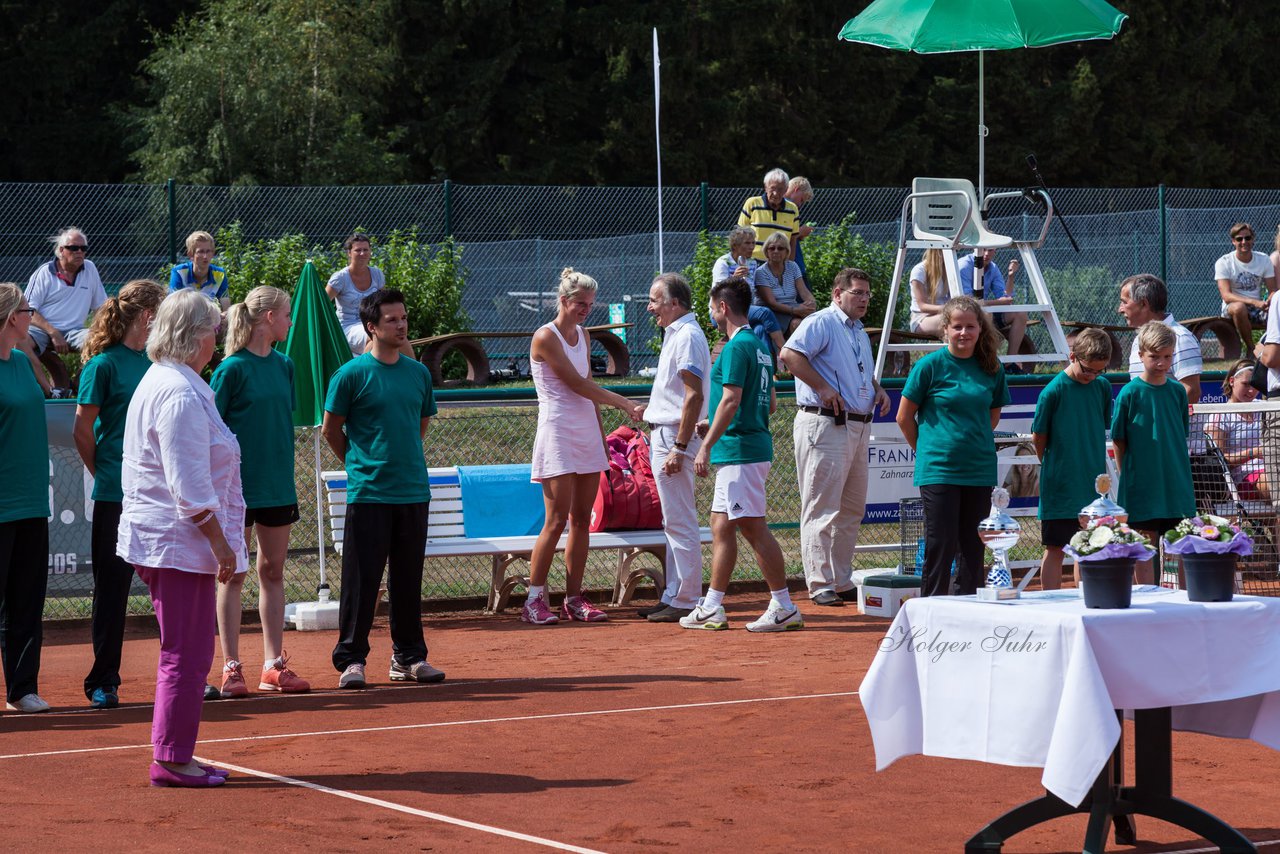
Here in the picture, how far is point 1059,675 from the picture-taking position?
5.15 metres

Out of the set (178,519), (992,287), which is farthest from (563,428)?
(992,287)

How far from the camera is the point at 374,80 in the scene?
3550cm

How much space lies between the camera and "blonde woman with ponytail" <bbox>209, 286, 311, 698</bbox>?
8.37m

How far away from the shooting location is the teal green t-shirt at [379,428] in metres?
8.59

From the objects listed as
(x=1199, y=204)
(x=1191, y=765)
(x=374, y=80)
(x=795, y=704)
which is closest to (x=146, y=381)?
(x=795, y=704)

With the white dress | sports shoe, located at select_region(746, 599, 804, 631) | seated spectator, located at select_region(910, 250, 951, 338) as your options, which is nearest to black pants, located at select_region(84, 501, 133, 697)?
the white dress

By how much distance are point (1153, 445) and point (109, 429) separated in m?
4.95

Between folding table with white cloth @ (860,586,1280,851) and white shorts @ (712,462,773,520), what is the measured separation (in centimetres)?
449

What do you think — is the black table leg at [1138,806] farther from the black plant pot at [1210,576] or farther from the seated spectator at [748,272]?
the seated spectator at [748,272]

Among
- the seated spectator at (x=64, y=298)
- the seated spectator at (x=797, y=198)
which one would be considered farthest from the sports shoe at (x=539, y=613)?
the seated spectator at (x=64, y=298)

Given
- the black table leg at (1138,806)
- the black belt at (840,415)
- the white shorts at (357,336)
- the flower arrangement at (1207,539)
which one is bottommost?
the black table leg at (1138,806)

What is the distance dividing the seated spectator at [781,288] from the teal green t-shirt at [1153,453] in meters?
6.04

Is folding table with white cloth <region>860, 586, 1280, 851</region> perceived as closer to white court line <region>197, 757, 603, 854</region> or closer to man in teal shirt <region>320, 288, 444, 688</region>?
white court line <region>197, 757, 603, 854</region>

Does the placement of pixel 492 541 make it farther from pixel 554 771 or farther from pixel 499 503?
pixel 554 771
